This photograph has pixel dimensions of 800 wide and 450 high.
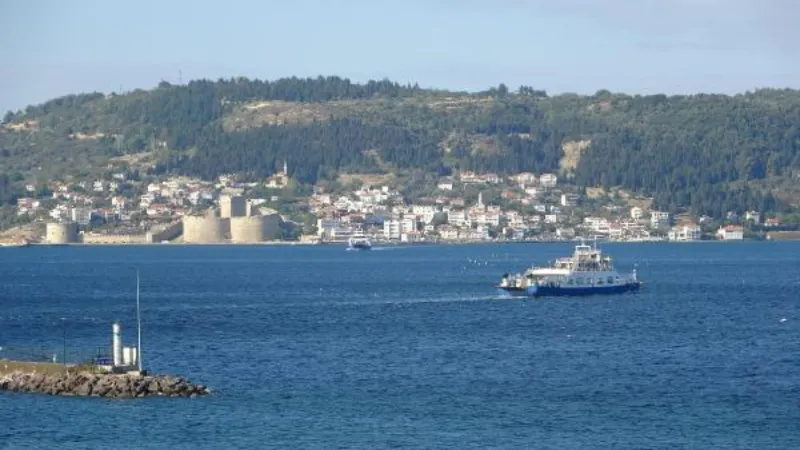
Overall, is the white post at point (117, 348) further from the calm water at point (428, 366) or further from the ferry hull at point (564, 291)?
the ferry hull at point (564, 291)

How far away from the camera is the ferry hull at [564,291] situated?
100500mm

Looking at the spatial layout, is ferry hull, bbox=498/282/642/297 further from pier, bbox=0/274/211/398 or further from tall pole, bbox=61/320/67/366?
pier, bbox=0/274/211/398

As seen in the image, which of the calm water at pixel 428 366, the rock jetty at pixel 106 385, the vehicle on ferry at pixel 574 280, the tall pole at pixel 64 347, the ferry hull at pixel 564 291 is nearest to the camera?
the calm water at pixel 428 366

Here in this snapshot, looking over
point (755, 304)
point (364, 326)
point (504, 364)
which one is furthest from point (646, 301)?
point (504, 364)

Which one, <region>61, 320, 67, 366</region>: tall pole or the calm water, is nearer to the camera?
the calm water

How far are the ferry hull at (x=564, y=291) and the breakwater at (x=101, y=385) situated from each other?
49.9 metres

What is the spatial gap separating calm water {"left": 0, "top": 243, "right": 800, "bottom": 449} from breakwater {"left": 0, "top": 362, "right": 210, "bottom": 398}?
74 centimetres

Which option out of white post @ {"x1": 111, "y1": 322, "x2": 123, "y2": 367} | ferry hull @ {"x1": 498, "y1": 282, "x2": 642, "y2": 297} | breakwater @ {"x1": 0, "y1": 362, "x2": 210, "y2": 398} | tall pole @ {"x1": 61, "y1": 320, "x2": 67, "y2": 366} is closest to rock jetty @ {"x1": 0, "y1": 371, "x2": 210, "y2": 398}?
breakwater @ {"x1": 0, "y1": 362, "x2": 210, "y2": 398}

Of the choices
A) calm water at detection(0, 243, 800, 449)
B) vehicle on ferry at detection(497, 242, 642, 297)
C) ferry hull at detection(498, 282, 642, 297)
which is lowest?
calm water at detection(0, 243, 800, 449)

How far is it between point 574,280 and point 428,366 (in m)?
42.6

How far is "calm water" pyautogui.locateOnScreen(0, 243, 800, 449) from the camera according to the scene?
45.5 m

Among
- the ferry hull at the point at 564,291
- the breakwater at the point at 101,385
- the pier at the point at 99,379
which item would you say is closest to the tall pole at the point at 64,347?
the pier at the point at 99,379

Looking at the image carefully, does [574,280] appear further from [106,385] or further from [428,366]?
[106,385]

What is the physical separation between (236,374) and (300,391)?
466cm
